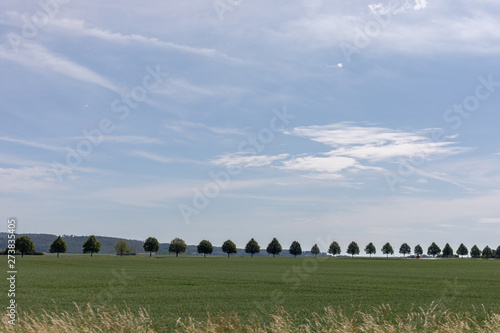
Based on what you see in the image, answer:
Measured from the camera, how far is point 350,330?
14539mm

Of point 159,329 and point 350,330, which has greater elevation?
point 350,330

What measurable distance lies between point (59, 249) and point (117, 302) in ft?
520

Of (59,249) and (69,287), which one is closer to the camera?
(69,287)

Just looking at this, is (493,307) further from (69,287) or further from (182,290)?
(69,287)

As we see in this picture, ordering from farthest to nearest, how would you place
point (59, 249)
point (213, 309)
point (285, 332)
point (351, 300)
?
point (59, 249) < point (351, 300) < point (213, 309) < point (285, 332)

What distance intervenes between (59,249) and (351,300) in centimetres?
16382

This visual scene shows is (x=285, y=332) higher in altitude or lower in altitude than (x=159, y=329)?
higher

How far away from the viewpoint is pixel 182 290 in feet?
125

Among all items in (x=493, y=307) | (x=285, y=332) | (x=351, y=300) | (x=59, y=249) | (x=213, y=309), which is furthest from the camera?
(x=59, y=249)

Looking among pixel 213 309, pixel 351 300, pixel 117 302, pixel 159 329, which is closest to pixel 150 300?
pixel 117 302

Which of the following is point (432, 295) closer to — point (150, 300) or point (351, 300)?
point (351, 300)

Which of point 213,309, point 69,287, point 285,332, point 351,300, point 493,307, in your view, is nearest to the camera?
point 285,332

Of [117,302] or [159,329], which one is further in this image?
[117,302]

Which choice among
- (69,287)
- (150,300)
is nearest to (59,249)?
(69,287)
